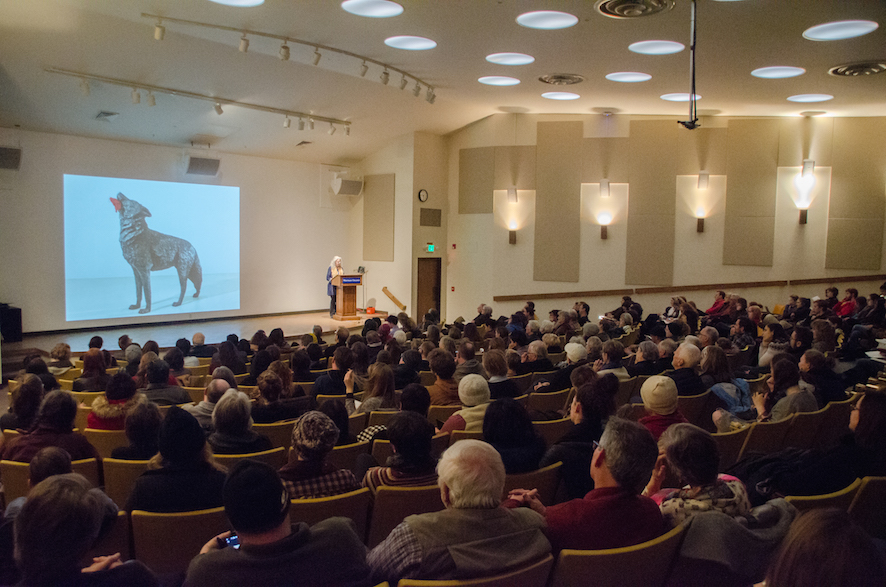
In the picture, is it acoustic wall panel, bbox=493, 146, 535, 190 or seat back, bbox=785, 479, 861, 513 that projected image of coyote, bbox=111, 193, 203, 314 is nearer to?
acoustic wall panel, bbox=493, 146, 535, 190

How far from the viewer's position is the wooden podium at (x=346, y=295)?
41.2 ft

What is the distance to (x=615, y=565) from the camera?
1709 mm

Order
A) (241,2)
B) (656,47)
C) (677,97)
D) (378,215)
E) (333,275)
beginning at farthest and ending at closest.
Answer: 1. (378,215)
2. (333,275)
3. (677,97)
4. (656,47)
5. (241,2)

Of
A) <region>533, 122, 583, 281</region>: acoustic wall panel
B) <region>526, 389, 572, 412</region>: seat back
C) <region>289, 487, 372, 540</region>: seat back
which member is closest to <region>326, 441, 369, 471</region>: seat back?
<region>289, 487, 372, 540</region>: seat back

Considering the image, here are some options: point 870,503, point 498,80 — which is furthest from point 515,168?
point 870,503

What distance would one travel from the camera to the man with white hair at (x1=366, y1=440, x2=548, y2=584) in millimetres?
1670

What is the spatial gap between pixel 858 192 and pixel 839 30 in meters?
5.84

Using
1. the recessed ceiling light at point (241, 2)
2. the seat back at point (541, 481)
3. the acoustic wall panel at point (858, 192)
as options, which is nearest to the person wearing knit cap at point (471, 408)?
the seat back at point (541, 481)

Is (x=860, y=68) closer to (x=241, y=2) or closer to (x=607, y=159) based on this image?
(x=607, y=159)

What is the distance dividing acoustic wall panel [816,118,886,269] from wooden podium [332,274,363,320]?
30.8 feet

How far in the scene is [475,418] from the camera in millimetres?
3307

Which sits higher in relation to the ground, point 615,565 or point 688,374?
point 688,374

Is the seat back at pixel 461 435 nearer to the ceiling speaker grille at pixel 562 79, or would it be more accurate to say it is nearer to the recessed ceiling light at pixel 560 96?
the ceiling speaker grille at pixel 562 79

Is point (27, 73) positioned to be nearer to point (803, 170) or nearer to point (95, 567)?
point (95, 567)
